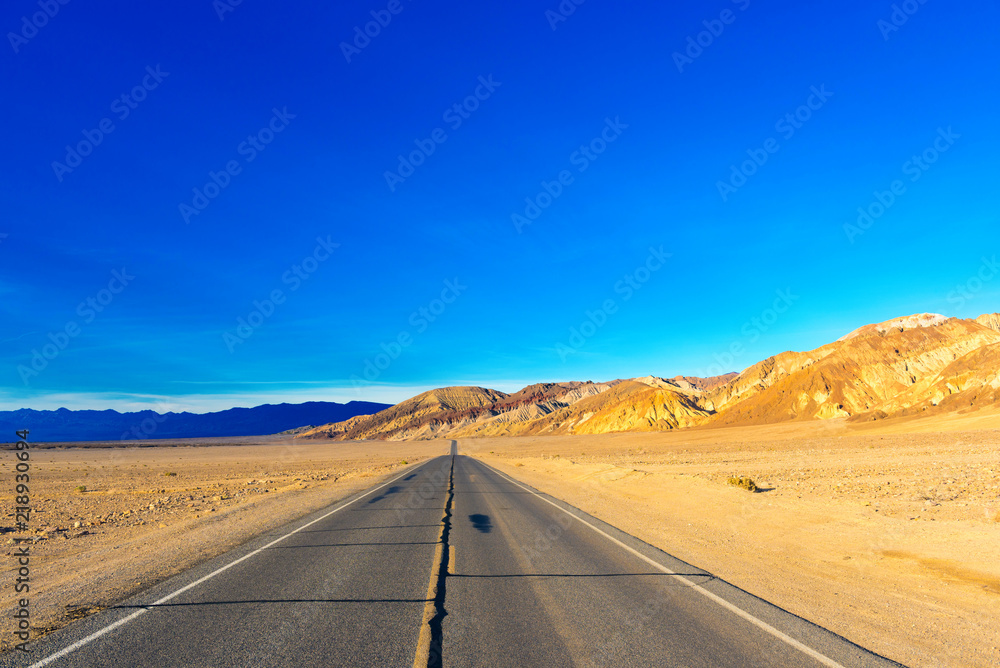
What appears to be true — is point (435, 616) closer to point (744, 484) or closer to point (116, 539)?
point (116, 539)

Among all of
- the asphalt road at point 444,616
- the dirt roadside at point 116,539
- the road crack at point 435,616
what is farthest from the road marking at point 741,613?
the dirt roadside at point 116,539

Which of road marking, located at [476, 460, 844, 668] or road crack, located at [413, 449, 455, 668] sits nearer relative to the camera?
road crack, located at [413, 449, 455, 668]

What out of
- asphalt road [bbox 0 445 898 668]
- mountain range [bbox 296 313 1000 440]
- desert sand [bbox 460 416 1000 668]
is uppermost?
mountain range [bbox 296 313 1000 440]

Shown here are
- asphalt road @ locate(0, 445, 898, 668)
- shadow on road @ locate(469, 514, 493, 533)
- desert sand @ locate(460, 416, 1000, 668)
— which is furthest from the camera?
shadow on road @ locate(469, 514, 493, 533)

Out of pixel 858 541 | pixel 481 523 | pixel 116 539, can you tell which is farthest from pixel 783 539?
pixel 116 539

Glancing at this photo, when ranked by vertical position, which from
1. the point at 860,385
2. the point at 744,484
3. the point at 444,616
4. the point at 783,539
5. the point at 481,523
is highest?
the point at 860,385

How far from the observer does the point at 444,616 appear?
6.79 meters

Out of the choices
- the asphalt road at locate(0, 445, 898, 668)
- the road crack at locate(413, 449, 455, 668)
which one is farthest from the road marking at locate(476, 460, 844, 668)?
the road crack at locate(413, 449, 455, 668)

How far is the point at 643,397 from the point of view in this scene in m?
144

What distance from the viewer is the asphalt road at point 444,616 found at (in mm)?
5551

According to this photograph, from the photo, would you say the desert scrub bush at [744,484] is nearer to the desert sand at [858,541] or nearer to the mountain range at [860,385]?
the desert sand at [858,541]

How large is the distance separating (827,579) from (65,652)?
10.9 meters

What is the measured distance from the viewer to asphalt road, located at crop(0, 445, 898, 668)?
219 inches

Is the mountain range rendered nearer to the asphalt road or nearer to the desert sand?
the desert sand
